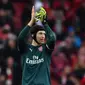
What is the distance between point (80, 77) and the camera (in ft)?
43.8

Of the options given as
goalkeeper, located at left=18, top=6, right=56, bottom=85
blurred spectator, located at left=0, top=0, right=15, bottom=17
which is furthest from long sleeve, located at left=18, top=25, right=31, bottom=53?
Answer: blurred spectator, located at left=0, top=0, right=15, bottom=17

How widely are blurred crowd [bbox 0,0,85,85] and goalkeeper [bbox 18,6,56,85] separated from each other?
130 inches

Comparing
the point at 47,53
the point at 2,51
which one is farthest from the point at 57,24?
the point at 47,53

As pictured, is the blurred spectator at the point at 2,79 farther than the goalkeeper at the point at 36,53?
Yes

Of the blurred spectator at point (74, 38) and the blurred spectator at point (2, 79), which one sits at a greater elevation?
the blurred spectator at point (74, 38)

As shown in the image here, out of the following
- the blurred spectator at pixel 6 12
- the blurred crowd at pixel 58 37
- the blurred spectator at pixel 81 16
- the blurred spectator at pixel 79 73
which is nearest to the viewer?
the blurred spectator at pixel 79 73

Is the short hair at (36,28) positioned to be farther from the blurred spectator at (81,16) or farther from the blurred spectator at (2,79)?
the blurred spectator at (81,16)

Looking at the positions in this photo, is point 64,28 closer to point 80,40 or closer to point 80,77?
point 80,40

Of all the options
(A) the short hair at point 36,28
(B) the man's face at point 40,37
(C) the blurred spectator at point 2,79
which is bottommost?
(C) the blurred spectator at point 2,79

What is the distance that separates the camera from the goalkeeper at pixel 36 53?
30.5 feet

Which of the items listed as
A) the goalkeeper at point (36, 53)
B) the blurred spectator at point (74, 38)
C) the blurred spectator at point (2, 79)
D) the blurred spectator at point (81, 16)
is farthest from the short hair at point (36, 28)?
the blurred spectator at point (81, 16)

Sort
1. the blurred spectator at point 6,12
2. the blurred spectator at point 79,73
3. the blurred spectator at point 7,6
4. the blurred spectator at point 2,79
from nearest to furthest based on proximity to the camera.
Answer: the blurred spectator at point 79,73
the blurred spectator at point 2,79
the blurred spectator at point 6,12
the blurred spectator at point 7,6

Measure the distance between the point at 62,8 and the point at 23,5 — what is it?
3.94 feet

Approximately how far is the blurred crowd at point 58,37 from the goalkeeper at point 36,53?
3.29 meters
